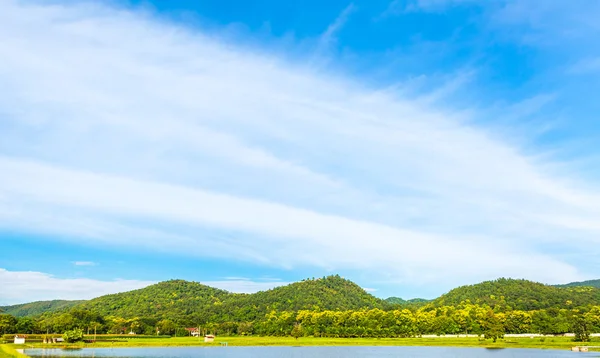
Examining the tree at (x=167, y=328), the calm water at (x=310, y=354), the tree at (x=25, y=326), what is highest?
the tree at (x=25, y=326)

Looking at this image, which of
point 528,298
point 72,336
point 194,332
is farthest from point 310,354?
point 528,298

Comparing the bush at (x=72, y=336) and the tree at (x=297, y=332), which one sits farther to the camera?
the tree at (x=297, y=332)

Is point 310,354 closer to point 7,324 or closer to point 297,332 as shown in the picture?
point 297,332

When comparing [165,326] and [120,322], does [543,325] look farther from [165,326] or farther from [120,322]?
[120,322]

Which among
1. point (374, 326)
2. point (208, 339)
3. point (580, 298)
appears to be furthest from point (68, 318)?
point (580, 298)

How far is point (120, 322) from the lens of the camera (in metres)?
148

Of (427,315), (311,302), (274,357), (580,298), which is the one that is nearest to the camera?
(274,357)

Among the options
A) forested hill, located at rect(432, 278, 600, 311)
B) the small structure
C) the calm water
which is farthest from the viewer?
forested hill, located at rect(432, 278, 600, 311)

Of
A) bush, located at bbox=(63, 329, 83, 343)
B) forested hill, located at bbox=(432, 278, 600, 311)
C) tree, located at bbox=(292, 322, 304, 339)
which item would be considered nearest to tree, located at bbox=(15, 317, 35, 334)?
bush, located at bbox=(63, 329, 83, 343)

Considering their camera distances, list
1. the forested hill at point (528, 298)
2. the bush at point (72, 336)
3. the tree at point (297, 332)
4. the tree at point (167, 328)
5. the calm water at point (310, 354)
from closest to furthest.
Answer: the calm water at point (310, 354) < the bush at point (72, 336) < the tree at point (297, 332) < the tree at point (167, 328) < the forested hill at point (528, 298)

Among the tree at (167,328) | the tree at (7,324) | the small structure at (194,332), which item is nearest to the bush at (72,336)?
the tree at (7,324)

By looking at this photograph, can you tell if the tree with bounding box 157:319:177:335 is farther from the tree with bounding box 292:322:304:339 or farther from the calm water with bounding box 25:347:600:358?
the calm water with bounding box 25:347:600:358

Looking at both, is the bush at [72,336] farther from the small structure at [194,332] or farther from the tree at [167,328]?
the small structure at [194,332]

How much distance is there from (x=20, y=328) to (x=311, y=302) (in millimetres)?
103896
